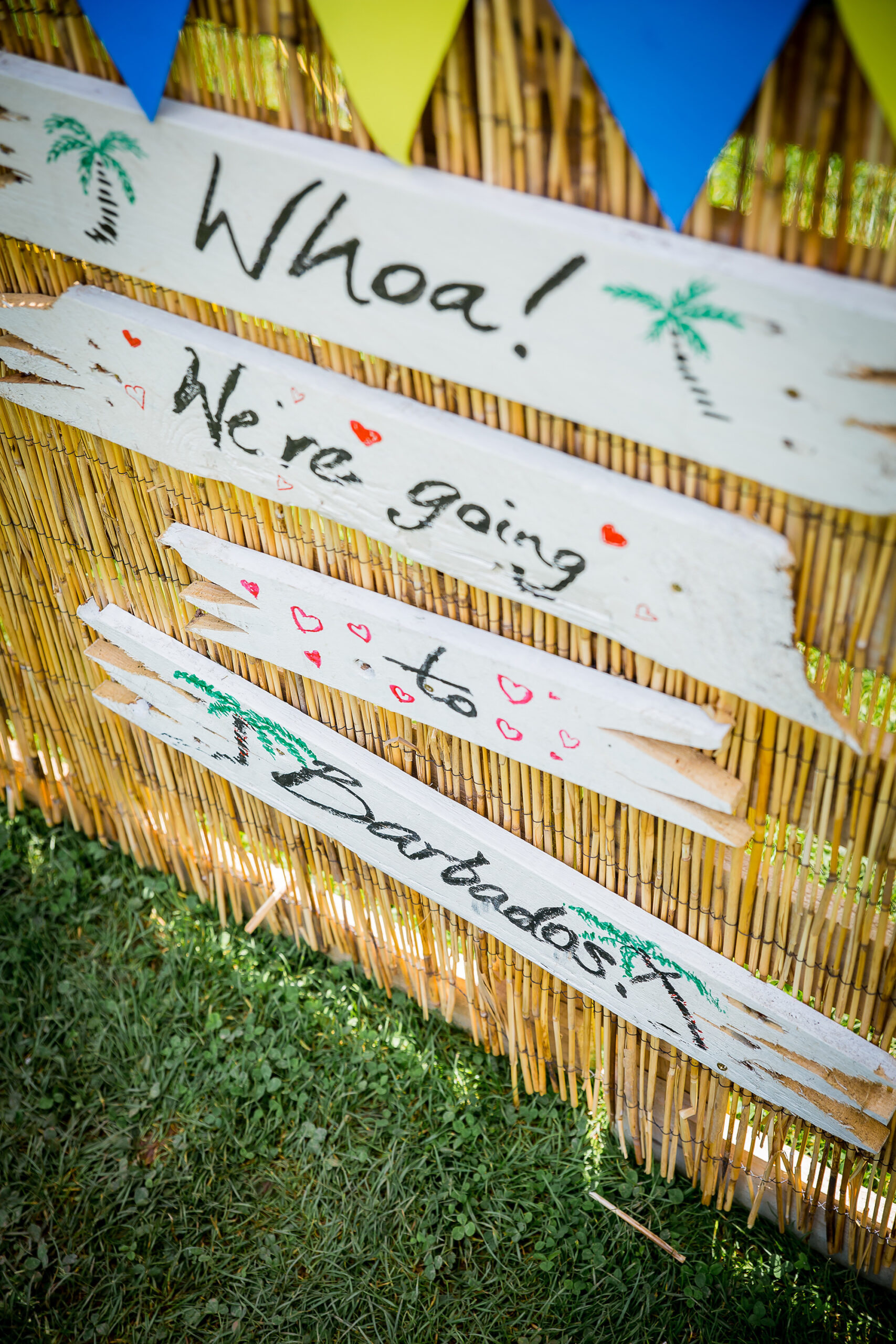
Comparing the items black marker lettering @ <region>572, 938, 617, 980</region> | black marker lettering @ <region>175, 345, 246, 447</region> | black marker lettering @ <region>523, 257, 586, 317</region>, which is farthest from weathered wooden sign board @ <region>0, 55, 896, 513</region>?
black marker lettering @ <region>572, 938, 617, 980</region>

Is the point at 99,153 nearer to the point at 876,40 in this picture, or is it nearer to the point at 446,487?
the point at 446,487

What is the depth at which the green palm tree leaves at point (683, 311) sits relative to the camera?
1.10m

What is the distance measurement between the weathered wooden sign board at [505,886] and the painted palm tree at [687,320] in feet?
2.96

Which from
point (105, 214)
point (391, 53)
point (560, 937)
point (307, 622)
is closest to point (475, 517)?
point (307, 622)

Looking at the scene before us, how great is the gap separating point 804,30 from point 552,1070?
1.92m

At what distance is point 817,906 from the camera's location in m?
1.57

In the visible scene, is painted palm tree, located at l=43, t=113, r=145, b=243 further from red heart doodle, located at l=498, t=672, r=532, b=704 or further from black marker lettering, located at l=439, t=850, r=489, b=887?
black marker lettering, located at l=439, t=850, r=489, b=887

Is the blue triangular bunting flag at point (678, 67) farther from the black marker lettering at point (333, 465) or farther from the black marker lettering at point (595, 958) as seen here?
the black marker lettering at point (595, 958)

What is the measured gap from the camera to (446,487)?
1.41 m

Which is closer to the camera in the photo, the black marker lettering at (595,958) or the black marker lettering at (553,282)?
the black marker lettering at (553,282)

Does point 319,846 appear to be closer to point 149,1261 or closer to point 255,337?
point 149,1261

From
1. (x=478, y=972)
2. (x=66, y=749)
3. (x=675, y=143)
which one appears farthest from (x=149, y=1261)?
(x=675, y=143)

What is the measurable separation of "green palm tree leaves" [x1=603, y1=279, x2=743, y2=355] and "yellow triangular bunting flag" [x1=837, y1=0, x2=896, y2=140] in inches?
8.8

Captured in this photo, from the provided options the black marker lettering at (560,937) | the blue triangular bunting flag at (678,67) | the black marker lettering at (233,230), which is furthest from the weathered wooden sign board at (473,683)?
the blue triangular bunting flag at (678,67)
